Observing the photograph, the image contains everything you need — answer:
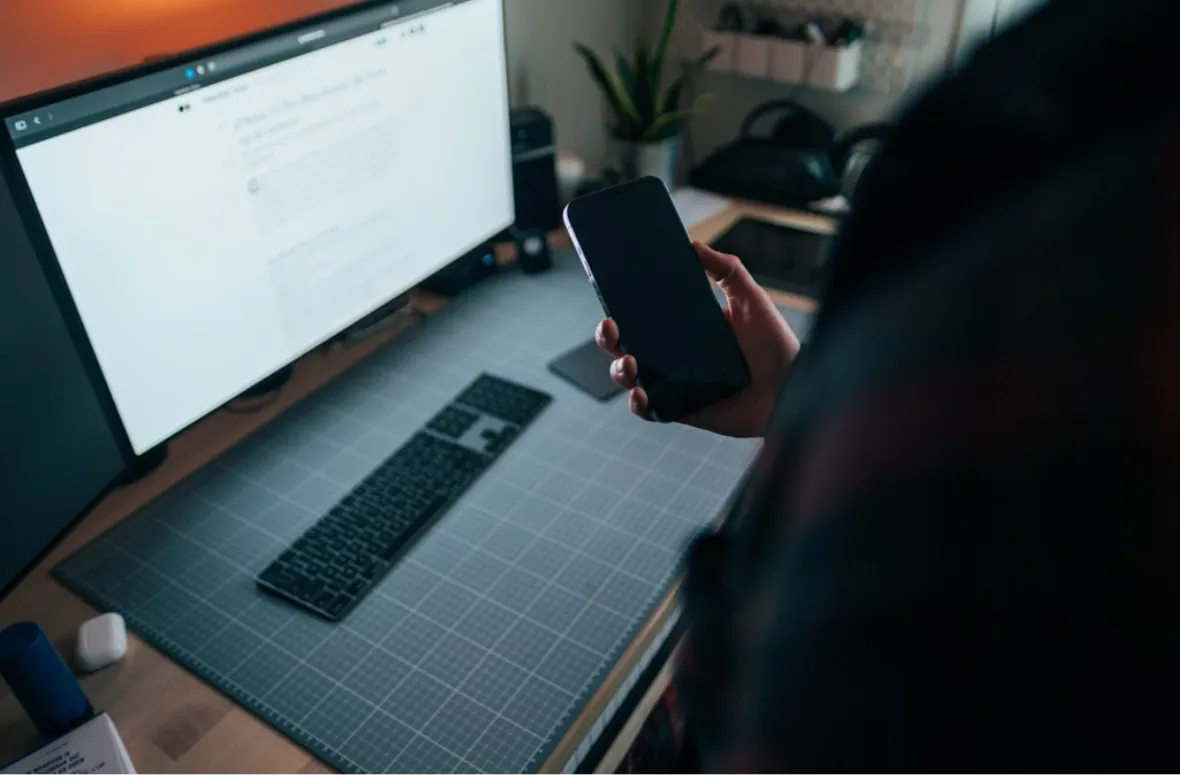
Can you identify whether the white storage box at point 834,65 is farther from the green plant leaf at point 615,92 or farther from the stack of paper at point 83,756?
the stack of paper at point 83,756

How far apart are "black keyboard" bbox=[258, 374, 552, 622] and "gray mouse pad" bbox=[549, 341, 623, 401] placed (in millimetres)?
54

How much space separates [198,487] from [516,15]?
0.92m

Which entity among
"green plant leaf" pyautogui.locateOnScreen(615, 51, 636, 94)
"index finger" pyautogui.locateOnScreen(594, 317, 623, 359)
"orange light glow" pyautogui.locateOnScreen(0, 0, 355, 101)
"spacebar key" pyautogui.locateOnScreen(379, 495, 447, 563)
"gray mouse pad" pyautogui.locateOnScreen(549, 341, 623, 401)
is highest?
"orange light glow" pyautogui.locateOnScreen(0, 0, 355, 101)

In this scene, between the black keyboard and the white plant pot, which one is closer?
the black keyboard

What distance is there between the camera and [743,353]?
0.89 metres

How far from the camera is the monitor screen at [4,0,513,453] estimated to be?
766mm

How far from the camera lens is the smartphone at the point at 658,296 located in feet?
2.80

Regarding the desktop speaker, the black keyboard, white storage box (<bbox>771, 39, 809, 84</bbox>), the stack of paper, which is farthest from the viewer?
white storage box (<bbox>771, 39, 809, 84</bbox>)

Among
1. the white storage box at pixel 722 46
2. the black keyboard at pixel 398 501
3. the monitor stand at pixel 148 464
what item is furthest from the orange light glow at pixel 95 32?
the white storage box at pixel 722 46

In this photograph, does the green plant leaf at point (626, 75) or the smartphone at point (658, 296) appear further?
the green plant leaf at point (626, 75)

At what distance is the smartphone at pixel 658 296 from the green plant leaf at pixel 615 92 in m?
0.65

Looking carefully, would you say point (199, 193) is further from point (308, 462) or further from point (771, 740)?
point (771, 740)

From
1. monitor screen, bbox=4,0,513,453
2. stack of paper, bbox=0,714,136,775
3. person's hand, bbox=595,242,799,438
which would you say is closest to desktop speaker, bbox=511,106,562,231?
monitor screen, bbox=4,0,513,453

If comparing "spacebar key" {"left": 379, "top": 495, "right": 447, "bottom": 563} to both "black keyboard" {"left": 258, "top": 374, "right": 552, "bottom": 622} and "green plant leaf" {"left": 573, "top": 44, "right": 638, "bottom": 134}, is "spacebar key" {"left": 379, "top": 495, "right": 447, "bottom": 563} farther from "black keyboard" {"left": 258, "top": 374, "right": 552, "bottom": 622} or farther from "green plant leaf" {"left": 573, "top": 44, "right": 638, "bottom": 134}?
"green plant leaf" {"left": 573, "top": 44, "right": 638, "bottom": 134}
